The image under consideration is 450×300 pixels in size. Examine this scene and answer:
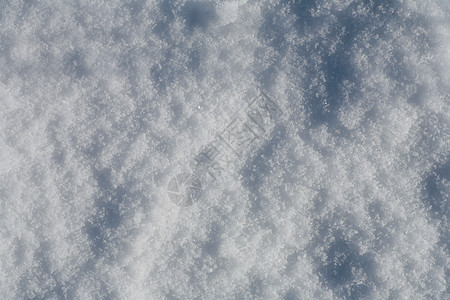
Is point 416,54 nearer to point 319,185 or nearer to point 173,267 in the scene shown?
point 319,185

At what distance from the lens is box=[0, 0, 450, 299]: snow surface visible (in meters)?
1.65

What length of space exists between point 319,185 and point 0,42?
1.59 meters

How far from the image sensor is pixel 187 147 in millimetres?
1679

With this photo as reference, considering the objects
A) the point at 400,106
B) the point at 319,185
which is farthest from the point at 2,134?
the point at 400,106

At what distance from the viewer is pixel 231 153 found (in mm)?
1685

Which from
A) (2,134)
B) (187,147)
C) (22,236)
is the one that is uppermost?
(187,147)

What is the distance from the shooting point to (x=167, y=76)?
Result: 1.71 m

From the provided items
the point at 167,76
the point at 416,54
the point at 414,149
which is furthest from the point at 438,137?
the point at 167,76

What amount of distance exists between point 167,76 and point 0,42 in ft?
2.60

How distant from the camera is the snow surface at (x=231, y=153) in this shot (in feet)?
5.41

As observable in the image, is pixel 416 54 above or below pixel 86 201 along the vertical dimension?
above

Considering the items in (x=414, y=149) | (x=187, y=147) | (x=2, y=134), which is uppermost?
(x=414, y=149)

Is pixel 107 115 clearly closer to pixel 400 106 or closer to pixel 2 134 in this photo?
pixel 2 134

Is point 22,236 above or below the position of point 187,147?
below
